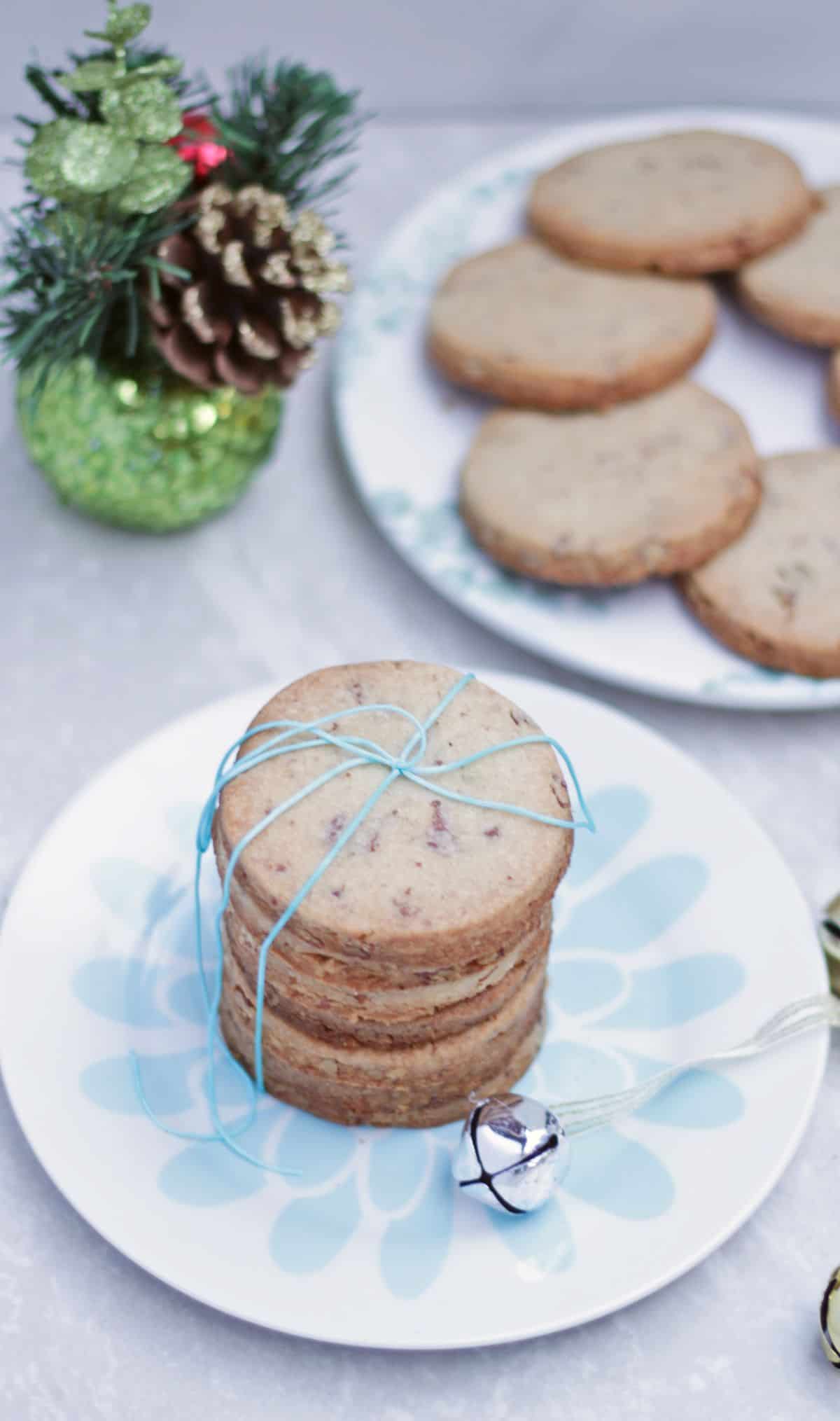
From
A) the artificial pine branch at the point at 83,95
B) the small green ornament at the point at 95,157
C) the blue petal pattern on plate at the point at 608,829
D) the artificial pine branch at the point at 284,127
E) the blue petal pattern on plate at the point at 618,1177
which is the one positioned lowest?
the blue petal pattern on plate at the point at 618,1177

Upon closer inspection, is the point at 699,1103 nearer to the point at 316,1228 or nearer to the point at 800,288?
the point at 316,1228

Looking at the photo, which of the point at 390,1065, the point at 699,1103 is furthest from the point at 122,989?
the point at 699,1103

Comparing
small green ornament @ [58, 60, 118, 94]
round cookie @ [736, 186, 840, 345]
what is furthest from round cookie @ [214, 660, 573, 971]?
round cookie @ [736, 186, 840, 345]

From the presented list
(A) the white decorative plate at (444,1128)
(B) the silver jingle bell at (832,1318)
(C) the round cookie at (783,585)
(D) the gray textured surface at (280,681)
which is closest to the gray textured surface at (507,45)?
(D) the gray textured surface at (280,681)

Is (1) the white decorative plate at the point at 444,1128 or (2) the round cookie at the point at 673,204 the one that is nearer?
(1) the white decorative plate at the point at 444,1128

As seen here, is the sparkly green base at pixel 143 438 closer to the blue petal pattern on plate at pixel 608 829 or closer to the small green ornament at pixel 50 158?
the small green ornament at pixel 50 158

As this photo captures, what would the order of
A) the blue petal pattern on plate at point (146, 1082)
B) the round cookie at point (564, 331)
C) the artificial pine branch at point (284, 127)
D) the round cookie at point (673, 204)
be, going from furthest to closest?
the round cookie at point (673, 204) < the round cookie at point (564, 331) < the artificial pine branch at point (284, 127) < the blue petal pattern on plate at point (146, 1082)
